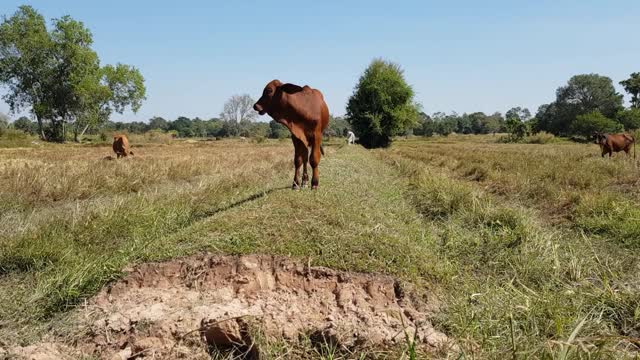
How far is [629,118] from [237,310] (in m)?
77.0

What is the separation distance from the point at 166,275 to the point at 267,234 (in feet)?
3.89

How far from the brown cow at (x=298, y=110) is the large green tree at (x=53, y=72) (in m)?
43.0

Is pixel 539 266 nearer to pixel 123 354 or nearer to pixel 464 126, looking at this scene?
pixel 123 354

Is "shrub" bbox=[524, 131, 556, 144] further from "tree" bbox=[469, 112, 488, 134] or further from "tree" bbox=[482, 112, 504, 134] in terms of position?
"tree" bbox=[469, 112, 488, 134]

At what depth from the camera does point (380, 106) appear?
41.3 metres

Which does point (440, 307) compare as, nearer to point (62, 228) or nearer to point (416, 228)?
point (416, 228)

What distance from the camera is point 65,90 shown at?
44812mm

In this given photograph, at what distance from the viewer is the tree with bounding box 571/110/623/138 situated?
60.1m

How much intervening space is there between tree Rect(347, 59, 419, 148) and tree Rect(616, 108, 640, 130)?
4115 centimetres

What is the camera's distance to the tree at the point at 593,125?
6012cm

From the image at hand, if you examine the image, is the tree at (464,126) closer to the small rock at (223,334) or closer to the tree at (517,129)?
the tree at (517,129)

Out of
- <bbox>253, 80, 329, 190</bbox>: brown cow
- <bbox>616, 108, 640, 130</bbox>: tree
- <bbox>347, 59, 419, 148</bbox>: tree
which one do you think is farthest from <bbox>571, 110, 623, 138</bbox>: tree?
<bbox>253, 80, 329, 190</bbox>: brown cow

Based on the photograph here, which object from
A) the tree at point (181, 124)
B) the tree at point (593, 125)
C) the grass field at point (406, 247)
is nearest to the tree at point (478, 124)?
the tree at point (593, 125)

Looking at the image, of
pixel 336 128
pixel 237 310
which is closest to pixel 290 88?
pixel 237 310
